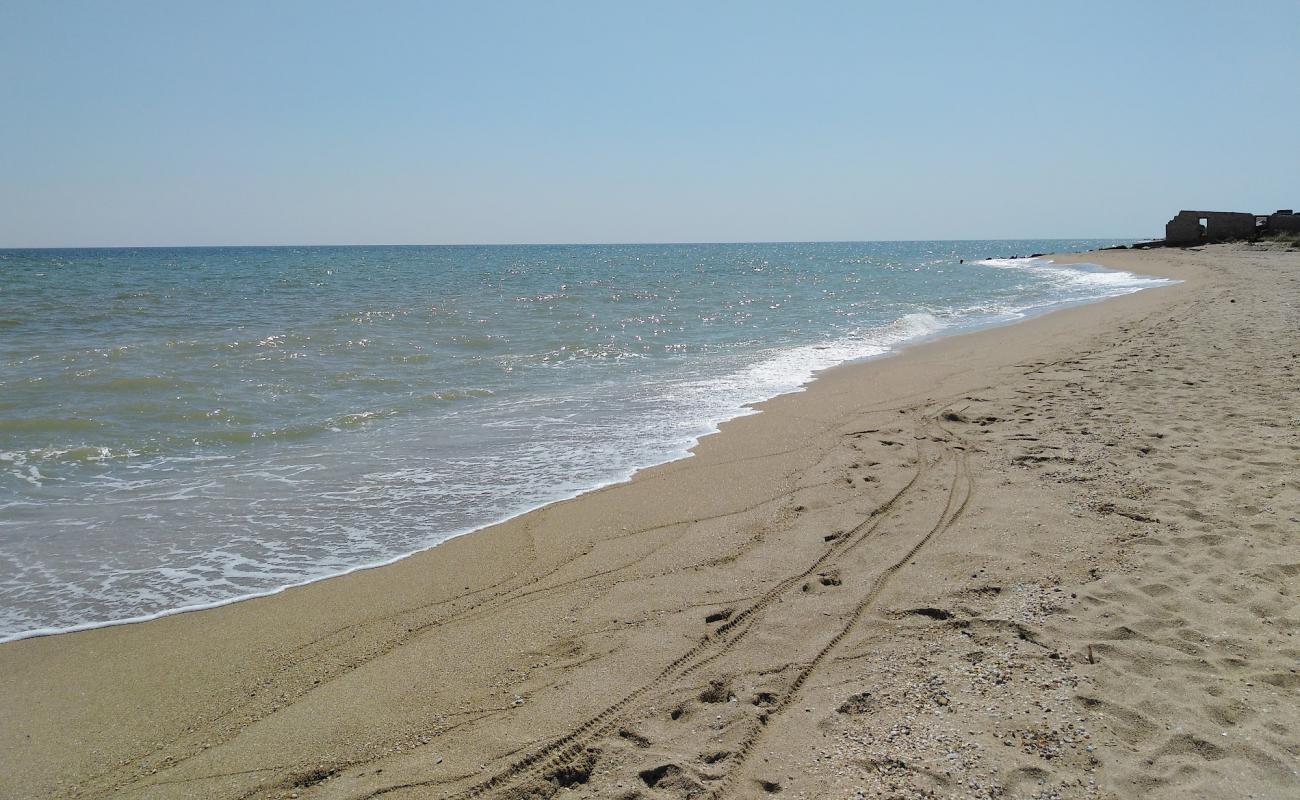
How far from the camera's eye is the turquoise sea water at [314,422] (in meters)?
5.02

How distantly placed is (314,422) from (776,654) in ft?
23.6

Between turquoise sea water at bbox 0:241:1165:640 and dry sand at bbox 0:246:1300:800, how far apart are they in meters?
0.73

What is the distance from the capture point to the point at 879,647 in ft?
10.7

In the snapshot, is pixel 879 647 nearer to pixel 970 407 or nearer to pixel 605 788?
pixel 605 788

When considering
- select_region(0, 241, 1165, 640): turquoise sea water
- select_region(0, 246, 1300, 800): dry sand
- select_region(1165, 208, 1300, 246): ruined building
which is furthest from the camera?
select_region(1165, 208, 1300, 246): ruined building

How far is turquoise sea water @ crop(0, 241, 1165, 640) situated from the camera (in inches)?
197

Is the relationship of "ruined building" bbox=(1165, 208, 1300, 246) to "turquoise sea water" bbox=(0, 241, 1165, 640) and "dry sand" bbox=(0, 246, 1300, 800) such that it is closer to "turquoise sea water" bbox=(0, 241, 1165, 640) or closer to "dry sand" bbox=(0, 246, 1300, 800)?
"turquoise sea water" bbox=(0, 241, 1165, 640)

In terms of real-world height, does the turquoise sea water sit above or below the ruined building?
below

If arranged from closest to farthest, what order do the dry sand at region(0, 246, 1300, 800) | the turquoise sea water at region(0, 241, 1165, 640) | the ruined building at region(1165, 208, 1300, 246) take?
the dry sand at region(0, 246, 1300, 800) < the turquoise sea water at region(0, 241, 1165, 640) < the ruined building at region(1165, 208, 1300, 246)

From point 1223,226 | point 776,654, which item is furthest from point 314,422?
point 1223,226

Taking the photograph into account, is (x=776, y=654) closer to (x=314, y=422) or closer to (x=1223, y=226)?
(x=314, y=422)

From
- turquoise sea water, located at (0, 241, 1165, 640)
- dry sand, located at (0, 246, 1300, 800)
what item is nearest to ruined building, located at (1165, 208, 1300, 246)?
turquoise sea water, located at (0, 241, 1165, 640)

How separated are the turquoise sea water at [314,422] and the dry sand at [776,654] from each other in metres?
0.73

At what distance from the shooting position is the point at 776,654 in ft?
10.8
